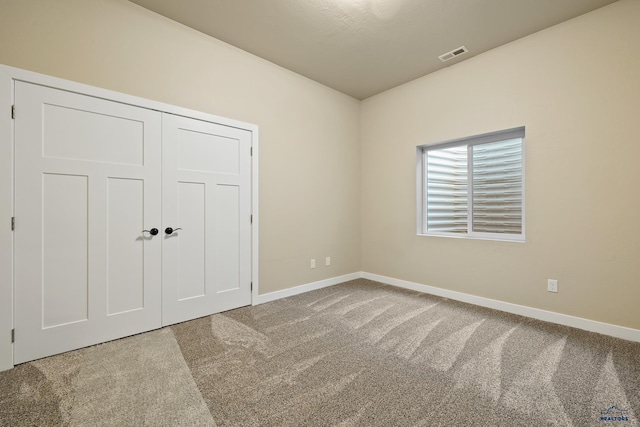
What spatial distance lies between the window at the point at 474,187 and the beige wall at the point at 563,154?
215 mm

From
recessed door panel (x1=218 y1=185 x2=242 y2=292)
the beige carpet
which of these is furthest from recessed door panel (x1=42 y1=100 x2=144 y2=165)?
the beige carpet

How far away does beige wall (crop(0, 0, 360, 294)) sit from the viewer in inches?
83.3

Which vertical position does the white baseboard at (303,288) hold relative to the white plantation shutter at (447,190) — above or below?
below

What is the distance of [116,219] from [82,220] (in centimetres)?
22

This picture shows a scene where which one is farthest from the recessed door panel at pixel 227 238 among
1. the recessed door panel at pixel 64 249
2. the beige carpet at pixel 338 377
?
the recessed door panel at pixel 64 249

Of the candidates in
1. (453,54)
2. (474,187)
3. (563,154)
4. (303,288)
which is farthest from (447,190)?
(303,288)

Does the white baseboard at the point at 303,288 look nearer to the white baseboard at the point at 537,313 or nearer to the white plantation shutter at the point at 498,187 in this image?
the white baseboard at the point at 537,313

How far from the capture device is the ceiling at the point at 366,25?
7.98ft

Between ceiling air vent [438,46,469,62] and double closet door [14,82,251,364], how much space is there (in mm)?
2597

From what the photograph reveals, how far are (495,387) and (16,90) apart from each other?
3865 mm

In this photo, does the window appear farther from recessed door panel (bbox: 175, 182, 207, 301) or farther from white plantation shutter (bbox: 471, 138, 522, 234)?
recessed door panel (bbox: 175, 182, 207, 301)

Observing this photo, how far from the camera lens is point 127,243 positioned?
7.89 feet

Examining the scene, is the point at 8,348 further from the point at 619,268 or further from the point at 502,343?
the point at 619,268

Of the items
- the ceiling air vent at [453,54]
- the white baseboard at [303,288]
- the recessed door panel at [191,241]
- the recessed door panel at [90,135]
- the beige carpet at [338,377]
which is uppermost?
the ceiling air vent at [453,54]
